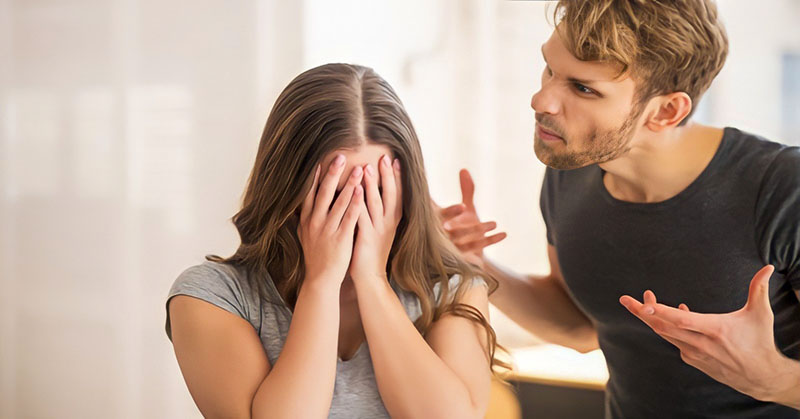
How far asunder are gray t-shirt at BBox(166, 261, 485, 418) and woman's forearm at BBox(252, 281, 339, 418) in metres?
0.05

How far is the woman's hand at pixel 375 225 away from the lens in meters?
0.87

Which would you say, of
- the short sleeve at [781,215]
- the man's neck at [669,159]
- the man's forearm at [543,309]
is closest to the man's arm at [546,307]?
the man's forearm at [543,309]

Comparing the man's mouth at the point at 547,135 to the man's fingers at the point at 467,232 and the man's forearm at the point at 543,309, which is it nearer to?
the man's fingers at the point at 467,232

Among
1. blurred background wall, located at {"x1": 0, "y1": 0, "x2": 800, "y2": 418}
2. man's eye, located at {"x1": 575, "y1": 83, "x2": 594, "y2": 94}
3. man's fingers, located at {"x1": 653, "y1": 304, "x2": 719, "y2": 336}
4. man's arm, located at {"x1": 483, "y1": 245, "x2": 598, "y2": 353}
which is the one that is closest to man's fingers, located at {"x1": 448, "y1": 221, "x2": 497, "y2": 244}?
man's arm, located at {"x1": 483, "y1": 245, "x2": 598, "y2": 353}

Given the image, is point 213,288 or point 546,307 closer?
point 213,288

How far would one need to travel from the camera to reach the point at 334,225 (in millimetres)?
856

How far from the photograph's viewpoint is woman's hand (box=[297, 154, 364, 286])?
851mm

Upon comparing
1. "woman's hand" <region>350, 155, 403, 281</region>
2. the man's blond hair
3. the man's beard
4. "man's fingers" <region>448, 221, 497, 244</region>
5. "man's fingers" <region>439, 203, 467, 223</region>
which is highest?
the man's blond hair

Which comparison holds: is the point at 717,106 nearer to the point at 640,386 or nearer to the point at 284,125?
the point at 640,386

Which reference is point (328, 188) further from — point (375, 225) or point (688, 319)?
point (688, 319)

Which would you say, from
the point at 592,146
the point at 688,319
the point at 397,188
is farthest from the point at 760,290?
the point at 397,188

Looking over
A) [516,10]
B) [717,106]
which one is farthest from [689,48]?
[516,10]

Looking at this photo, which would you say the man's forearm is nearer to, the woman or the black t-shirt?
the black t-shirt

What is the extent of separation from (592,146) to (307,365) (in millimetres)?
477
